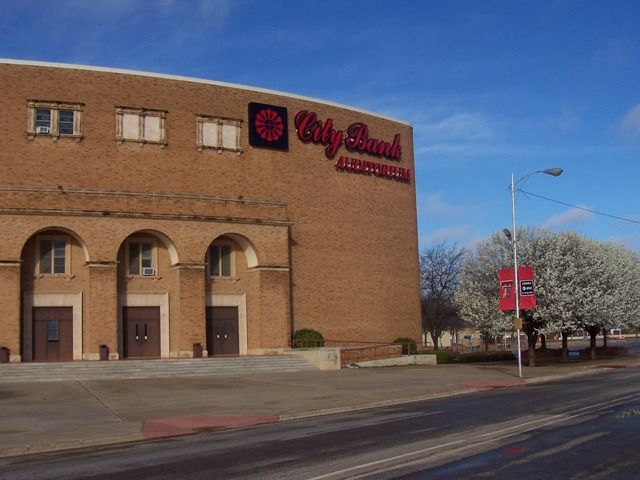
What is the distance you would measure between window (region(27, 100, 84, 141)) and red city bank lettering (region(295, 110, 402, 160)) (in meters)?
13.1

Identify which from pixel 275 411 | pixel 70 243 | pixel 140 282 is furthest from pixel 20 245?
pixel 275 411

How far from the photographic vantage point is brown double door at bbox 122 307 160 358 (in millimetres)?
41031

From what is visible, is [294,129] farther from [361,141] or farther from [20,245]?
[20,245]

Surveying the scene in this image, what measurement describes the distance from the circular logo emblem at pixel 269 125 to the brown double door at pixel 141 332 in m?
12.1

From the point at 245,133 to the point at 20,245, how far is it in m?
14.6

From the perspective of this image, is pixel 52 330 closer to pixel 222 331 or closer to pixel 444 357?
pixel 222 331

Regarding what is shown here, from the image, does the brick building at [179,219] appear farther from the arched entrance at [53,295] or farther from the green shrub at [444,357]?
the green shrub at [444,357]

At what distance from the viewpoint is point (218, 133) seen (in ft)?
145

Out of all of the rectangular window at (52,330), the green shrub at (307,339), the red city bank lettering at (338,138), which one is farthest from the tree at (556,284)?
the rectangular window at (52,330)

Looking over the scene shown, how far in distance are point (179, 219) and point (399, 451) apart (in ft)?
96.8

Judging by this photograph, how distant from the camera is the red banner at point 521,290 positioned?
35.8m

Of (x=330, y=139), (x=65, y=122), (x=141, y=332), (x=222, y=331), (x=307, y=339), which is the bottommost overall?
(x=307, y=339)

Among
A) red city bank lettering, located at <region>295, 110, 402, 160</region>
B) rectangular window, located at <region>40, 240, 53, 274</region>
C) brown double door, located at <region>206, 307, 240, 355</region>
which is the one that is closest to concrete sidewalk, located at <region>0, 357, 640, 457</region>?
brown double door, located at <region>206, 307, 240, 355</region>

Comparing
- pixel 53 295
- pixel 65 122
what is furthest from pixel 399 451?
pixel 65 122
